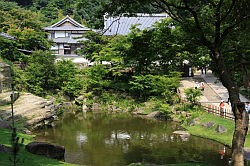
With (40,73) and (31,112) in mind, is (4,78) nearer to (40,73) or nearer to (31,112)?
(31,112)

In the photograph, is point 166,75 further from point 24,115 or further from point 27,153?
point 27,153

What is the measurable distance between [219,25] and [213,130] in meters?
12.9

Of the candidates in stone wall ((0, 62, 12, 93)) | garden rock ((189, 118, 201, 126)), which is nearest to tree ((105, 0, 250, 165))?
garden rock ((189, 118, 201, 126))

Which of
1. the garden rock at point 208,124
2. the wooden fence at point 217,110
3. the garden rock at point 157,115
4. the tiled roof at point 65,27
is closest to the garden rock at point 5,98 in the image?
the garden rock at point 157,115

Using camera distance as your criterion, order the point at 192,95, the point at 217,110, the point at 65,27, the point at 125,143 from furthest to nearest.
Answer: the point at 65,27
the point at 192,95
the point at 217,110
the point at 125,143

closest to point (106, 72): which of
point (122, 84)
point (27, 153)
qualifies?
point (122, 84)

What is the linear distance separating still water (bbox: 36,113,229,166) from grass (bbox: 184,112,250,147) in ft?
1.93

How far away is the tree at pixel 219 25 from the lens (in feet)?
39.6

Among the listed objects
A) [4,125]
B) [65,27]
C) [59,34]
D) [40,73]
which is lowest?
[4,125]

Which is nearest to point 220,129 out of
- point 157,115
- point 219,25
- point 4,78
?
point 157,115

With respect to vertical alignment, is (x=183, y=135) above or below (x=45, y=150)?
below

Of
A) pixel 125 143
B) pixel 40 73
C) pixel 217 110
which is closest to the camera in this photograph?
pixel 125 143

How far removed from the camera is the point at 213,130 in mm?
23906

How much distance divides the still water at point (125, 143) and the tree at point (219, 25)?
4.37 meters
